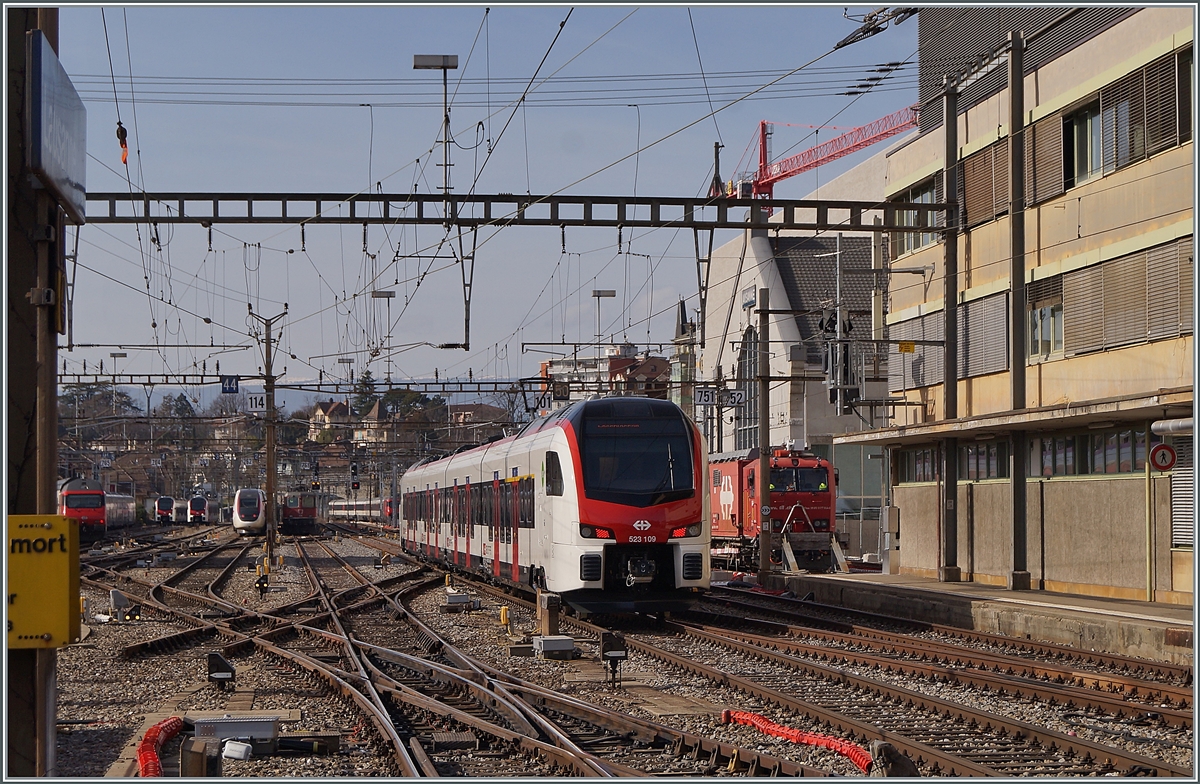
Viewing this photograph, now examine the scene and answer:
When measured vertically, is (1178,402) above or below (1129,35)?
below

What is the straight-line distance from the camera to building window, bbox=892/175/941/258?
95.8 ft

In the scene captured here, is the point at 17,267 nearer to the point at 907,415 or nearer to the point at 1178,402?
the point at 1178,402

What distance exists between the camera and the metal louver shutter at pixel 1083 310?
888 inches

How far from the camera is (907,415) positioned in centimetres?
3038

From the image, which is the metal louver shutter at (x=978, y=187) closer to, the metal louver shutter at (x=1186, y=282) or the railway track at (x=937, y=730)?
the metal louver shutter at (x=1186, y=282)

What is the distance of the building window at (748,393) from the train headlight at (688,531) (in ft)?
124

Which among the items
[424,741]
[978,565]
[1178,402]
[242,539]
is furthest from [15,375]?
[242,539]

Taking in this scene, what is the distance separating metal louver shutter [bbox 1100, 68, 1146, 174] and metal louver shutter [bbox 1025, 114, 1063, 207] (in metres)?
1.34

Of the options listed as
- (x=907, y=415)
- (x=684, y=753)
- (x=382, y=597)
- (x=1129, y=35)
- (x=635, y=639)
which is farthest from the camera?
(x=907, y=415)

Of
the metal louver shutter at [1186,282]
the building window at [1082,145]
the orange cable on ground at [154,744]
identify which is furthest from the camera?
the building window at [1082,145]

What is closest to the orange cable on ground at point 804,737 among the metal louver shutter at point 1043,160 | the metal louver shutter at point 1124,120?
the metal louver shutter at point 1124,120

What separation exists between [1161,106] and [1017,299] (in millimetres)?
5070

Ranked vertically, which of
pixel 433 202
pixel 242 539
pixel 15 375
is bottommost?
pixel 242 539

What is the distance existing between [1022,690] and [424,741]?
5.93 m
